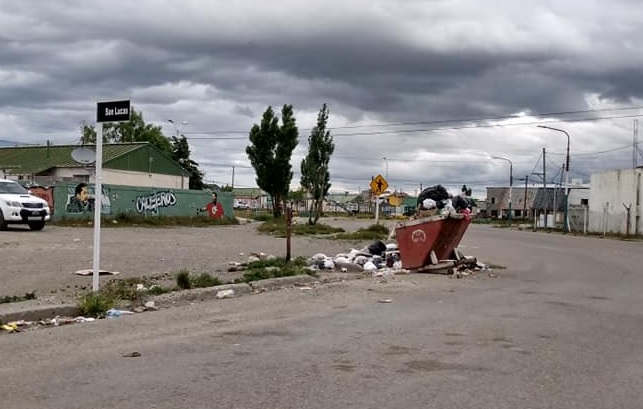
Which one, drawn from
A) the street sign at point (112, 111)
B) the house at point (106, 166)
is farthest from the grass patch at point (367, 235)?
the house at point (106, 166)

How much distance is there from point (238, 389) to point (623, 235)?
48.0m

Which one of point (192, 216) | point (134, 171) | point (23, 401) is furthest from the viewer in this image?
point (134, 171)

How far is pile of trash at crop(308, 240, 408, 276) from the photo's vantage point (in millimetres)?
17562

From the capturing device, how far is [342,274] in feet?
55.3

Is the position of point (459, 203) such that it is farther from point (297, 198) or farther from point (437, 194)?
point (297, 198)

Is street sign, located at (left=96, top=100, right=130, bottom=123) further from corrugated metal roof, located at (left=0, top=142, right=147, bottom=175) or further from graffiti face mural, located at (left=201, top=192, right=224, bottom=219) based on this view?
corrugated metal roof, located at (left=0, top=142, right=147, bottom=175)

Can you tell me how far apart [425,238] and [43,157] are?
162ft

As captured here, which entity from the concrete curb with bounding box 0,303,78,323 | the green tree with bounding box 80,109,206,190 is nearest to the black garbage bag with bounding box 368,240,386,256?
the concrete curb with bounding box 0,303,78,323

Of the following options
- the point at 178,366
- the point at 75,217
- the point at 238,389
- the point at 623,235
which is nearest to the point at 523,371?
the point at 238,389

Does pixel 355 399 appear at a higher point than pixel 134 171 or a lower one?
lower

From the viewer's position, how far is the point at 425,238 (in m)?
17.2

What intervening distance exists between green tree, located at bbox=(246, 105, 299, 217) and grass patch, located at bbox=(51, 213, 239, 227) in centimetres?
442

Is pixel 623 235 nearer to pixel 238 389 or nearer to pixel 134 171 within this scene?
pixel 134 171

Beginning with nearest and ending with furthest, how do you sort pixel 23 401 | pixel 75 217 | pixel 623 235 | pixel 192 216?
pixel 23 401
pixel 75 217
pixel 192 216
pixel 623 235
